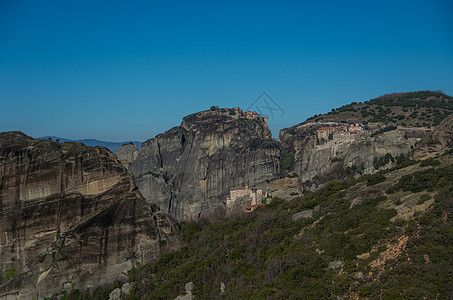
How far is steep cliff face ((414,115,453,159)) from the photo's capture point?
43.6 meters

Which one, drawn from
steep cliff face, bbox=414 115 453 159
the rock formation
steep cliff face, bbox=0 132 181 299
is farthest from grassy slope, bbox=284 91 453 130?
steep cliff face, bbox=0 132 181 299

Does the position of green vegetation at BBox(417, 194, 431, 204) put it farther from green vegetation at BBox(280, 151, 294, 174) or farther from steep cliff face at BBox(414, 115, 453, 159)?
green vegetation at BBox(280, 151, 294, 174)

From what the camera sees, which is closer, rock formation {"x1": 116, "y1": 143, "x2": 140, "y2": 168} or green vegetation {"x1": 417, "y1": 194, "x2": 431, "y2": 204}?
green vegetation {"x1": 417, "y1": 194, "x2": 431, "y2": 204}

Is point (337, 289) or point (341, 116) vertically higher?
point (341, 116)

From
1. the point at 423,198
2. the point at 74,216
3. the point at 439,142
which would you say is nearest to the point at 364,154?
the point at 439,142

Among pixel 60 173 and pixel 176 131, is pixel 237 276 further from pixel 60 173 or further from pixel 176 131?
pixel 176 131

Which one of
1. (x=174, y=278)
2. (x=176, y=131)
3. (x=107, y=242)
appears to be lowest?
(x=174, y=278)

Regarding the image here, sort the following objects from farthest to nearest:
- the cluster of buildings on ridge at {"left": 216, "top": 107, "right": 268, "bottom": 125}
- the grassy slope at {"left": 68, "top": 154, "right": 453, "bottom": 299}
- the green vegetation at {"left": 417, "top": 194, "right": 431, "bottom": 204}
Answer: the cluster of buildings on ridge at {"left": 216, "top": 107, "right": 268, "bottom": 125}
the green vegetation at {"left": 417, "top": 194, "right": 431, "bottom": 204}
the grassy slope at {"left": 68, "top": 154, "right": 453, "bottom": 299}

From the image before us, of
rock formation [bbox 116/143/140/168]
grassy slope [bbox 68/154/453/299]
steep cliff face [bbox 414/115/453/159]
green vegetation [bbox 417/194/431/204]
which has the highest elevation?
rock formation [bbox 116/143/140/168]

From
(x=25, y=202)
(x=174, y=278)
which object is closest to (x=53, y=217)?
(x=25, y=202)

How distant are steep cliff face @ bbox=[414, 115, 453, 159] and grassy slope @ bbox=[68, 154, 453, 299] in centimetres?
756

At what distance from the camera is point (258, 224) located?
38125mm

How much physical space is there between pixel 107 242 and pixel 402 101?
129 m

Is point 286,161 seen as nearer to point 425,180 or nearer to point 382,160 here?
point 382,160
